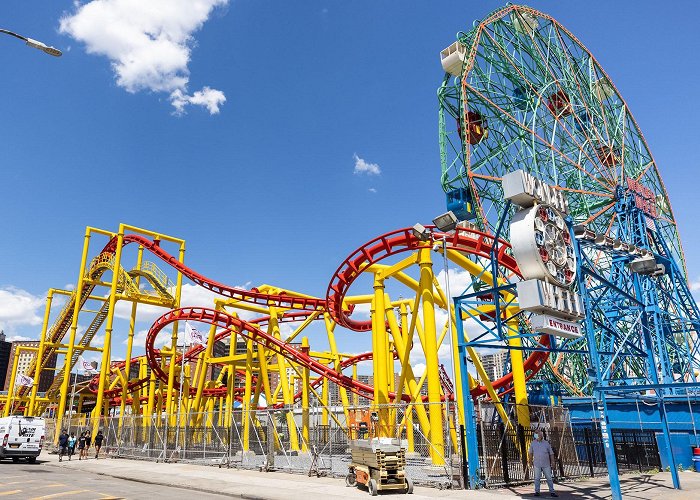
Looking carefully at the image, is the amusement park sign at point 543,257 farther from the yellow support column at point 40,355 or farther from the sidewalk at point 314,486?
the yellow support column at point 40,355

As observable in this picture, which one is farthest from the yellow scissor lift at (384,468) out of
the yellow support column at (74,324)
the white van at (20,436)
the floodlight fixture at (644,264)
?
the yellow support column at (74,324)

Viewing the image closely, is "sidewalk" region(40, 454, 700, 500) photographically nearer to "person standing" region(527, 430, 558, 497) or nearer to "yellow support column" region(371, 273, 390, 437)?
"person standing" region(527, 430, 558, 497)

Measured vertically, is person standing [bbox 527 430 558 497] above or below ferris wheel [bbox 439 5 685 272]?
below

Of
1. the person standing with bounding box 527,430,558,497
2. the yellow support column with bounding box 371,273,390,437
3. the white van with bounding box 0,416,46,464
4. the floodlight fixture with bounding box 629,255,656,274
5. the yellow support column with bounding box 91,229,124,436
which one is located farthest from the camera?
the yellow support column with bounding box 91,229,124,436

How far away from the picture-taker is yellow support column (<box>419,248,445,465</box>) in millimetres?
17453

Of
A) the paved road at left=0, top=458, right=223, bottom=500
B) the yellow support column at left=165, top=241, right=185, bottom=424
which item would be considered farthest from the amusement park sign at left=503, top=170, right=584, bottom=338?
the yellow support column at left=165, top=241, right=185, bottom=424

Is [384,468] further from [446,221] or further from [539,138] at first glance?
[539,138]

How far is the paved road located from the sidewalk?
0.79 meters

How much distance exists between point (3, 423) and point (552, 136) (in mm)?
32863

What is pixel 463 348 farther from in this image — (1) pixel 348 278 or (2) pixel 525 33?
(2) pixel 525 33

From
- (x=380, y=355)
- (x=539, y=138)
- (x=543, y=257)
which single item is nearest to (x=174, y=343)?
(x=380, y=355)

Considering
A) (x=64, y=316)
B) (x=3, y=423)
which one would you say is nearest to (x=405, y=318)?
(x=3, y=423)

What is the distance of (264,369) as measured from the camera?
27.8 metres

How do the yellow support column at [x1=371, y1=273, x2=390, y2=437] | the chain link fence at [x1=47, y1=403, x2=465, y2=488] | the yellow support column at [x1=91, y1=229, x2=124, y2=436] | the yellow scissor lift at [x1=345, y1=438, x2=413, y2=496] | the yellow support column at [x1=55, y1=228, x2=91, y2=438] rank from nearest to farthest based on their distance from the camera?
the yellow scissor lift at [x1=345, y1=438, x2=413, y2=496]
the chain link fence at [x1=47, y1=403, x2=465, y2=488]
the yellow support column at [x1=371, y1=273, x2=390, y2=437]
the yellow support column at [x1=91, y1=229, x2=124, y2=436]
the yellow support column at [x1=55, y1=228, x2=91, y2=438]
